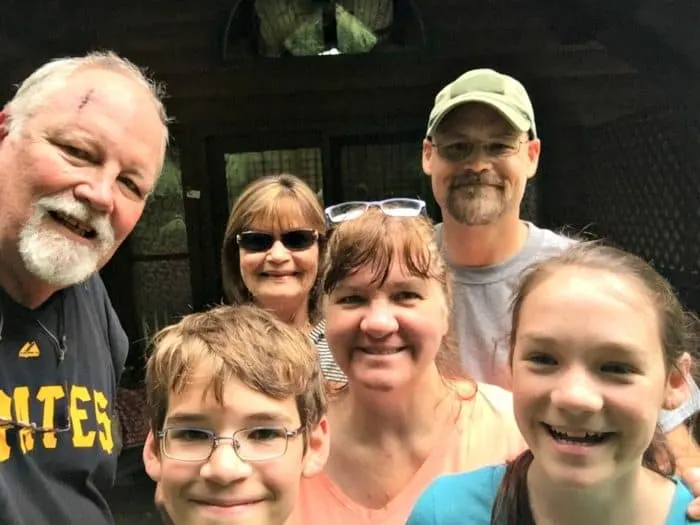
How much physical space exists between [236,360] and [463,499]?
0.49 m

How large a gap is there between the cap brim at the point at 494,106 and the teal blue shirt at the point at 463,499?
1045 mm

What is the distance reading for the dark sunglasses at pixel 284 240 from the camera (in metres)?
2.29

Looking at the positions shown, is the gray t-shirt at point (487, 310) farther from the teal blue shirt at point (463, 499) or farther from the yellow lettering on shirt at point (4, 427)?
the yellow lettering on shirt at point (4, 427)

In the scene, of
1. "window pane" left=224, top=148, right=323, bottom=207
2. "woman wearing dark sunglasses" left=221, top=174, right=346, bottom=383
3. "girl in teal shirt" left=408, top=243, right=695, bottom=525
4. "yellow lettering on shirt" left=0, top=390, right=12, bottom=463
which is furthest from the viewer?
"window pane" left=224, top=148, right=323, bottom=207

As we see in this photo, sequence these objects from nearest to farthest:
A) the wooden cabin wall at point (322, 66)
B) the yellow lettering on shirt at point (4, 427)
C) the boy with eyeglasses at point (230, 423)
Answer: the boy with eyeglasses at point (230, 423) < the yellow lettering on shirt at point (4, 427) < the wooden cabin wall at point (322, 66)

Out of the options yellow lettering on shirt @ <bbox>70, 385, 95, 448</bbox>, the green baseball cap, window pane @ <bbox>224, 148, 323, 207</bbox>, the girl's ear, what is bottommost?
yellow lettering on shirt @ <bbox>70, 385, 95, 448</bbox>

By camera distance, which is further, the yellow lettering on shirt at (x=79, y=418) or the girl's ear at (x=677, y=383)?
the yellow lettering on shirt at (x=79, y=418)

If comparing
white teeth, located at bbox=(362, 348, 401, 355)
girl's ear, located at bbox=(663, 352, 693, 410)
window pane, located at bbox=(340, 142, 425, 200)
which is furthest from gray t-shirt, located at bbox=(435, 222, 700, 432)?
window pane, located at bbox=(340, 142, 425, 200)

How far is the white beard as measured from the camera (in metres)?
1.49

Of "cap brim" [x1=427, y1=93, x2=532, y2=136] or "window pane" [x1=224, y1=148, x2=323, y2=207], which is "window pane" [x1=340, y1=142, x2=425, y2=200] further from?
"cap brim" [x1=427, y1=93, x2=532, y2=136]

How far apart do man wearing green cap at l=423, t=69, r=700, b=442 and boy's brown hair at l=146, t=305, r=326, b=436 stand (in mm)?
665

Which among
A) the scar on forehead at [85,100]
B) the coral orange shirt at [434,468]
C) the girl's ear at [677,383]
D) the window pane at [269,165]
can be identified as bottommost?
the coral orange shirt at [434,468]

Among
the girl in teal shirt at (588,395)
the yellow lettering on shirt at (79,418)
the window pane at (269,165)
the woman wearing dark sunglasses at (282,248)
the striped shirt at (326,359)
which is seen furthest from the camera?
the window pane at (269,165)

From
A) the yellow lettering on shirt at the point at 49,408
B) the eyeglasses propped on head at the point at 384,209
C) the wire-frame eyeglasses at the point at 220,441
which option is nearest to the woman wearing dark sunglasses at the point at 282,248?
the eyeglasses propped on head at the point at 384,209
